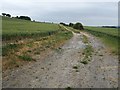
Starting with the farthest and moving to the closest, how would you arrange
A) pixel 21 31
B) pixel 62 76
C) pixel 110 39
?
pixel 21 31 → pixel 110 39 → pixel 62 76

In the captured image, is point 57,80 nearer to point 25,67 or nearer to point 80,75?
point 80,75

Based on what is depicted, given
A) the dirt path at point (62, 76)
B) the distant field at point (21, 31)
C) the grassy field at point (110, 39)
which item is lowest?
the dirt path at point (62, 76)

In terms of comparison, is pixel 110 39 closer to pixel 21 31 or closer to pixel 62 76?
pixel 21 31

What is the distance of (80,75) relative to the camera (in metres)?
12.8

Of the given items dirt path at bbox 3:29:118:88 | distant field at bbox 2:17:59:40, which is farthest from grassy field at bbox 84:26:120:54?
distant field at bbox 2:17:59:40

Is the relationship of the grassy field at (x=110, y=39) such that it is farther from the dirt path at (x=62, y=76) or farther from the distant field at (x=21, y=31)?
the distant field at (x=21, y=31)

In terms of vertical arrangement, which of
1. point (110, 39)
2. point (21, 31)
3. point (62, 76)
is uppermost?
point (21, 31)

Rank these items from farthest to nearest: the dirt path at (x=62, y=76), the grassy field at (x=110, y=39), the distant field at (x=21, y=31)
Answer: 1. the distant field at (x=21, y=31)
2. the grassy field at (x=110, y=39)
3. the dirt path at (x=62, y=76)

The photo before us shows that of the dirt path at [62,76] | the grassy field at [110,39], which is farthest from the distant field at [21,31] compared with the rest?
the dirt path at [62,76]

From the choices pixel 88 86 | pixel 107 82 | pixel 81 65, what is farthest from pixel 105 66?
pixel 88 86

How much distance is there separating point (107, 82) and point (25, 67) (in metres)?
5.01

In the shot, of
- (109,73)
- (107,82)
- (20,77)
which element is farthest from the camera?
(109,73)

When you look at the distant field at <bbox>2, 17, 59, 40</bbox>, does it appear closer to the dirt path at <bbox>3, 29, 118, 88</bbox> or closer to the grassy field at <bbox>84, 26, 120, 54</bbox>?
the grassy field at <bbox>84, 26, 120, 54</bbox>

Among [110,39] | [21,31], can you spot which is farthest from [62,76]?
[21,31]
